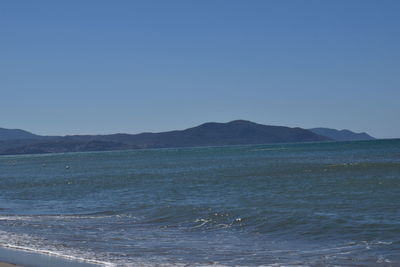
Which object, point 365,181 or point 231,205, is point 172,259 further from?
point 365,181

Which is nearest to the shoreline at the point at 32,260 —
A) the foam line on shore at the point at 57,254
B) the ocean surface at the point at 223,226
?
the foam line on shore at the point at 57,254

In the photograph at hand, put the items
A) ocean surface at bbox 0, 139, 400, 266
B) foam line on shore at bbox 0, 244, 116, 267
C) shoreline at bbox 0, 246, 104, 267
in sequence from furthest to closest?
1. ocean surface at bbox 0, 139, 400, 266
2. foam line on shore at bbox 0, 244, 116, 267
3. shoreline at bbox 0, 246, 104, 267

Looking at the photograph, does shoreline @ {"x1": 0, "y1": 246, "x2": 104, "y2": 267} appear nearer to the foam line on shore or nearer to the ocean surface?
the foam line on shore

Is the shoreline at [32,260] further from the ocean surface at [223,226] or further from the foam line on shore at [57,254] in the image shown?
the ocean surface at [223,226]

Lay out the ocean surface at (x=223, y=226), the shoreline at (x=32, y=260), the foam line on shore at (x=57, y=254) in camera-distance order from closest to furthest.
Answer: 1. the shoreline at (x=32, y=260)
2. the foam line on shore at (x=57, y=254)
3. the ocean surface at (x=223, y=226)

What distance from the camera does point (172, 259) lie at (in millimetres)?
13633

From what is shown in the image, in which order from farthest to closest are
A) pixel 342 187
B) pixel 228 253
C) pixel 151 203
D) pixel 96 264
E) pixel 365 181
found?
1. pixel 365 181
2. pixel 342 187
3. pixel 151 203
4. pixel 228 253
5. pixel 96 264

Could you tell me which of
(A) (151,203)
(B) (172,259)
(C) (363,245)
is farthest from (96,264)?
(A) (151,203)

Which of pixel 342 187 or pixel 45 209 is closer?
pixel 45 209

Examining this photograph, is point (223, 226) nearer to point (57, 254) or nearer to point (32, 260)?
point (57, 254)

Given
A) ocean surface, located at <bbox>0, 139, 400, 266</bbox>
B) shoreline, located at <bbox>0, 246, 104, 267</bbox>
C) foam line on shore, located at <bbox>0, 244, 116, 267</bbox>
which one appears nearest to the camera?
shoreline, located at <bbox>0, 246, 104, 267</bbox>

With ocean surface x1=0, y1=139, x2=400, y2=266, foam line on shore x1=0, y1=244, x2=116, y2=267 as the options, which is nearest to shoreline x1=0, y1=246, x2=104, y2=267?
foam line on shore x1=0, y1=244, x2=116, y2=267

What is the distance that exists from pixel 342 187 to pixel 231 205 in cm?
801

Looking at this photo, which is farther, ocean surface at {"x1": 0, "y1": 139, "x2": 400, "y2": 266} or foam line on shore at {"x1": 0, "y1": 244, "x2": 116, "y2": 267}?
ocean surface at {"x1": 0, "y1": 139, "x2": 400, "y2": 266}
